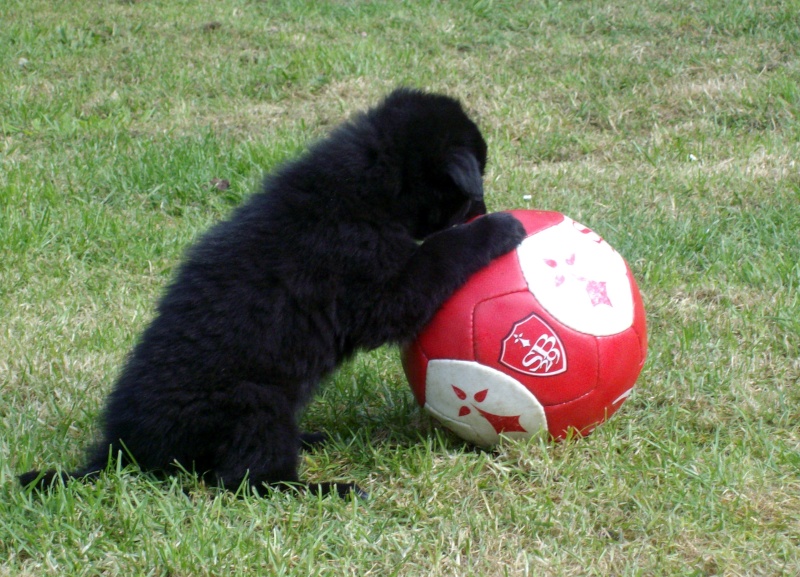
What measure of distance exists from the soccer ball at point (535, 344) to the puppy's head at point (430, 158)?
1.21 feet

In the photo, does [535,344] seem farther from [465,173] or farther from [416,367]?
[465,173]

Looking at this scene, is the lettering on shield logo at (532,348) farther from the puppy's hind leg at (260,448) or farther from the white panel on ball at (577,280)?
the puppy's hind leg at (260,448)

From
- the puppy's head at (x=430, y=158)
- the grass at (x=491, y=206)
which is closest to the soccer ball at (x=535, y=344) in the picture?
the grass at (x=491, y=206)

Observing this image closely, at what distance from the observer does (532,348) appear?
3131 mm

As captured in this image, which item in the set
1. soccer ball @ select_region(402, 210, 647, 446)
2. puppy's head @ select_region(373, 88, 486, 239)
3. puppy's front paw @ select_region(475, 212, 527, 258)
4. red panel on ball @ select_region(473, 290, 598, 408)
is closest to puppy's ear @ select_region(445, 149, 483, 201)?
puppy's head @ select_region(373, 88, 486, 239)

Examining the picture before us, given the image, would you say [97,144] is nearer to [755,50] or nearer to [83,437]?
[83,437]

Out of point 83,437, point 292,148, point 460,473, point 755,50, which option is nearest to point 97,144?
point 292,148

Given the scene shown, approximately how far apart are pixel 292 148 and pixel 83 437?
329 centimetres

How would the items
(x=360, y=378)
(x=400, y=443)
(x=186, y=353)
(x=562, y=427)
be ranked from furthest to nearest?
(x=360, y=378) → (x=400, y=443) → (x=562, y=427) → (x=186, y=353)

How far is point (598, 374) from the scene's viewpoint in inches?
125

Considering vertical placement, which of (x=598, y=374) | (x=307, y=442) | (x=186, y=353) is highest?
(x=186, y=353)

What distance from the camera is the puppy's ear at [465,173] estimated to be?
3.36m

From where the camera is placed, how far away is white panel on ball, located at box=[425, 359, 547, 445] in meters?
3.16

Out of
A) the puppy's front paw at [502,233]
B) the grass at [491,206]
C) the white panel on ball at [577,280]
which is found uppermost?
the puppy's front paw at [502,233]
